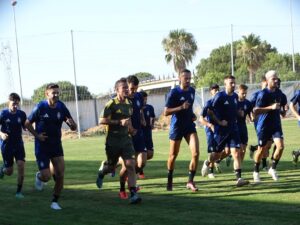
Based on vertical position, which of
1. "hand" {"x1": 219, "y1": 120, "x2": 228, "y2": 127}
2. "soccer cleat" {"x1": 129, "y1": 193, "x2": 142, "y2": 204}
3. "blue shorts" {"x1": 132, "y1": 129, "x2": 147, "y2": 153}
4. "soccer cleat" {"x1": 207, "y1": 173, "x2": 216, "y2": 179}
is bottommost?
"soccer cleat" {"x1": 207, "y1": 173, "x2": 216, "y2": 179}

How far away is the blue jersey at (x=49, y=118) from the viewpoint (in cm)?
1017

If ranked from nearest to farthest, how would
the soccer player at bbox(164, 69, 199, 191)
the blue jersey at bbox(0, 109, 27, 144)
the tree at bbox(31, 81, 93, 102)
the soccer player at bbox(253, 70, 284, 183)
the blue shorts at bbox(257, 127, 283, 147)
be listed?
1. the soccer player at bbox(164, 69, 199, 191)
2. the soccer player at bbox(253, 70, 284, 183)
3. the blue shorts at bbox(257, 127, 283, 147)
4. the blue jersey at bbox(0, 109, 27, 144)
5. the tree at bbox(31, 81, 93, 102)

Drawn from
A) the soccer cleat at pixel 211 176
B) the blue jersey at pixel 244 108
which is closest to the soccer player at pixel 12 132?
the soccer cleat at pixel 211 176

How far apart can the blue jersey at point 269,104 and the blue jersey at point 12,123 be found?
188 inches

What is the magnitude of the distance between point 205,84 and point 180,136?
2014 inches

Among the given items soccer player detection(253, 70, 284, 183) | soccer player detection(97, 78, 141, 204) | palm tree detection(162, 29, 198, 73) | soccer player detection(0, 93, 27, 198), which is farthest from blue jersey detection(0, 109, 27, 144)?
palm tree detection(162, 29, 198, 73)

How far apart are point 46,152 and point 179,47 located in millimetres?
58109

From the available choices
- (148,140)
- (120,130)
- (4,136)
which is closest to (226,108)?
(120,130)

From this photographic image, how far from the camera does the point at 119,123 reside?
1008 cm

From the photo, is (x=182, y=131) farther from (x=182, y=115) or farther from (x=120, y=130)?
(x=120, y=130)

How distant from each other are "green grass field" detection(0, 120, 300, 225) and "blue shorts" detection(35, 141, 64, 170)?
0.74 metres

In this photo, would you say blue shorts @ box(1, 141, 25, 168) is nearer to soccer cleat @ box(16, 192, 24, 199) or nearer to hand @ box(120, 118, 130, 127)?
soccer cleat @ box(16, 192, 24, 199)

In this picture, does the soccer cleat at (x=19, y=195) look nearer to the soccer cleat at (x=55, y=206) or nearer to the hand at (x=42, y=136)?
the soccer cleat at (x=55, y=206)

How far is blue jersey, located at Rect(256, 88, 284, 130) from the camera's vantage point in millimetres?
12078
